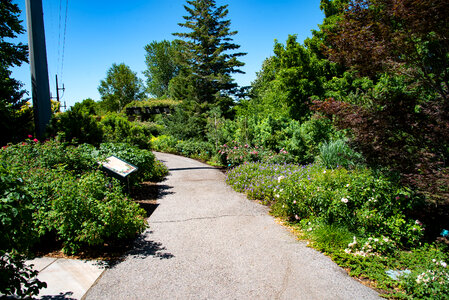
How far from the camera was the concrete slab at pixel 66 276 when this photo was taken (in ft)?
8.82

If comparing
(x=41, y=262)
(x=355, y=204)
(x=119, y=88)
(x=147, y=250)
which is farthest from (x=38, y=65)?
(x=119, y=88)

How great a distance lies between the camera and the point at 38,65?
723 cm

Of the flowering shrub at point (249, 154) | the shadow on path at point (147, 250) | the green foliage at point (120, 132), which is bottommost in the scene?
the shadow on path at point (147, 250)

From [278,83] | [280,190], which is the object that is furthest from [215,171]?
[278,83]

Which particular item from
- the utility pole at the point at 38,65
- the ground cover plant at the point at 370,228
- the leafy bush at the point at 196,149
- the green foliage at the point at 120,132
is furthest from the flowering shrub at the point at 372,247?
the green foliage at the point at 120,132

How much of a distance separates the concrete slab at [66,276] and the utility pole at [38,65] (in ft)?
17.9

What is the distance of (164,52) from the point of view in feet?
163

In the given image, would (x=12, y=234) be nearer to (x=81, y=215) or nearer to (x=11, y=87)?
(x=81, y=215)

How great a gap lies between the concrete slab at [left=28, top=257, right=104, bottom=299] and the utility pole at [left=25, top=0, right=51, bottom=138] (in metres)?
5.46

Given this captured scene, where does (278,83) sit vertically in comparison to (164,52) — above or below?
below

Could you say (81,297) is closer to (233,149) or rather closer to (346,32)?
(346,32)

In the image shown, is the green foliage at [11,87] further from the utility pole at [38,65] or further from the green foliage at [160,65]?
the green foliage at [160,65]

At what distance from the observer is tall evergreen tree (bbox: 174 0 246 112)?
24.7 m

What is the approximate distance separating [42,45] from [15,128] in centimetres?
260
